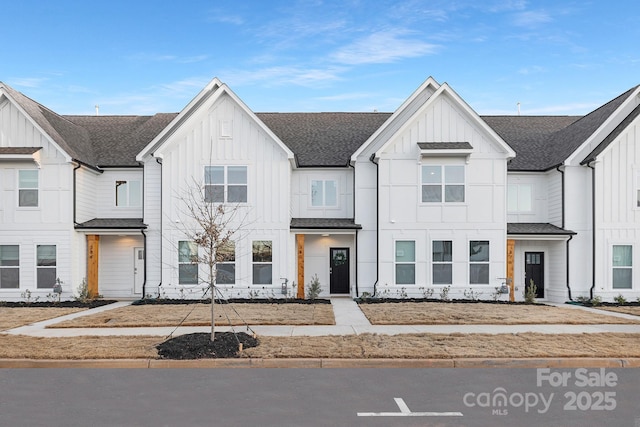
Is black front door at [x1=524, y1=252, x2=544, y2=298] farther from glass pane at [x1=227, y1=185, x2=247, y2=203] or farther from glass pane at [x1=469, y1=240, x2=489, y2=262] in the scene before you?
glass pane at [x1=227, y1=185, x2=247, y2=203]

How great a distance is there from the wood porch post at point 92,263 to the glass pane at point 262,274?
6.78 meters

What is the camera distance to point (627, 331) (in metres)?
13.2

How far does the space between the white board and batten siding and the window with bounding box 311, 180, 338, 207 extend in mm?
A: 1807

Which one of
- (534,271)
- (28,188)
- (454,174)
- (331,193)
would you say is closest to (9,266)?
(28,188)

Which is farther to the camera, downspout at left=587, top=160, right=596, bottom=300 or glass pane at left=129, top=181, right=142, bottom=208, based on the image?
glass pane at left=129, top=181, right=142, bottom=208

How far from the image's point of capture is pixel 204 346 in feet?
34.9

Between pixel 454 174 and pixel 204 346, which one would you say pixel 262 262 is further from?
pixel 204 346

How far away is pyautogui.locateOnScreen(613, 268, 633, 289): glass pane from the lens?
68.4 ft

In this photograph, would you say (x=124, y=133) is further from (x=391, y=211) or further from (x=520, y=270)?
(x=520, y=270)

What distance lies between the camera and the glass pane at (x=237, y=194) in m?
20.8

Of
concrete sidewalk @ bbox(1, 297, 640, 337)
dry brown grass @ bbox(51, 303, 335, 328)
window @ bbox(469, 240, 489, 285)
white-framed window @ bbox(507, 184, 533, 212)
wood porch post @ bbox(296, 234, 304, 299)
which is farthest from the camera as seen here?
white-framed window @ bbox(507, 184, 533, 212)

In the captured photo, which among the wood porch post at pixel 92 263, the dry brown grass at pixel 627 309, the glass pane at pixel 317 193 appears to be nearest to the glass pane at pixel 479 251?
the dry brown grass at pixel 627 309

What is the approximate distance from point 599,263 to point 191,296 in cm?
1666

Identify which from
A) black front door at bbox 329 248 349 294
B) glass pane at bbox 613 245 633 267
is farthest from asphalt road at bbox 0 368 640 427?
black front door at bbox 329 248 349 294
